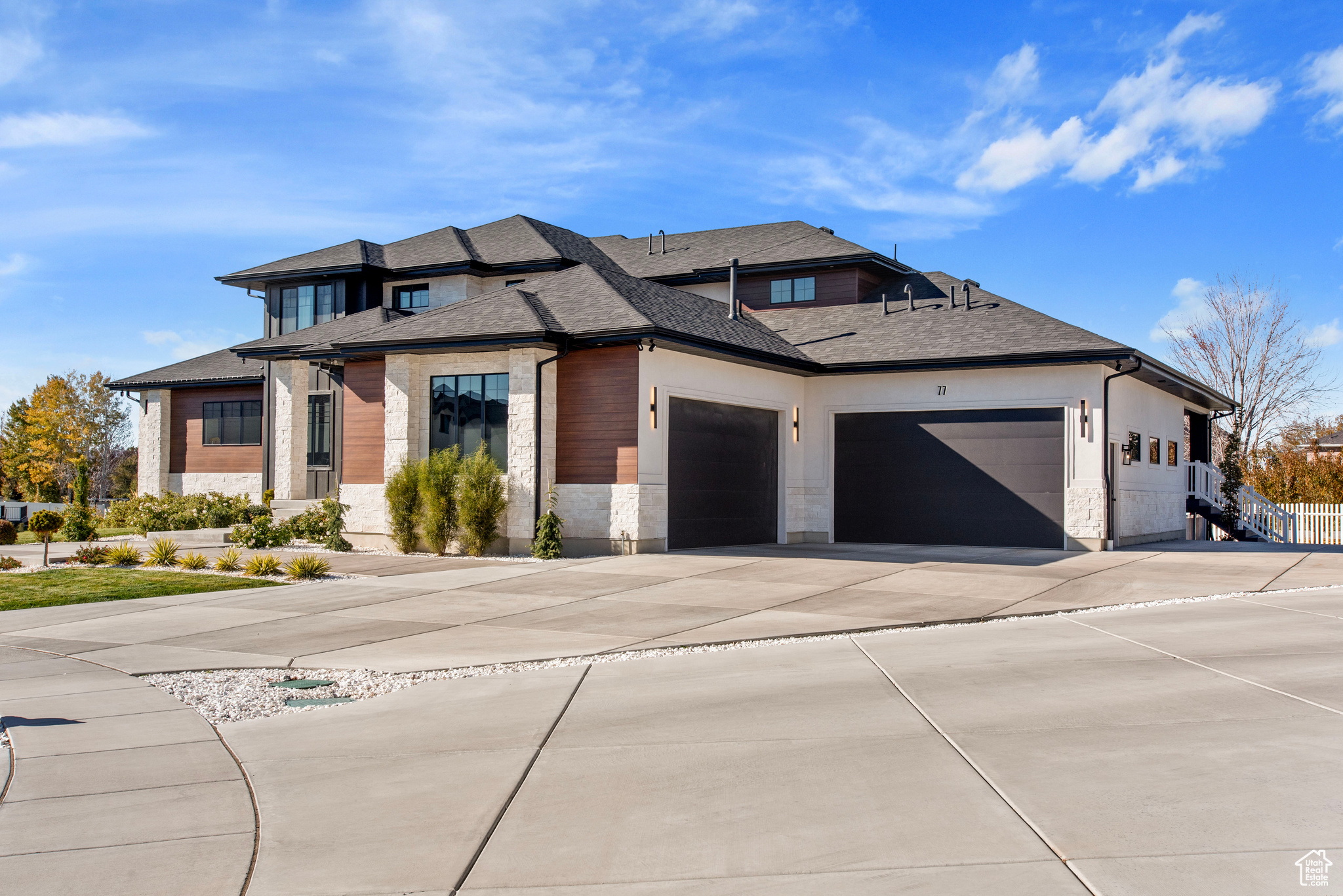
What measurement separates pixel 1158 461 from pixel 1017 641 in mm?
18228

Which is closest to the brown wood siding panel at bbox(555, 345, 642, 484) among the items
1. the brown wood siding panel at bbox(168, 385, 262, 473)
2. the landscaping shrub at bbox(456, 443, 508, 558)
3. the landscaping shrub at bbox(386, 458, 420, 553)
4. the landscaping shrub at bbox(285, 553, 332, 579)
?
the landscaping shrub at bbox(456, 443, 508, 558)

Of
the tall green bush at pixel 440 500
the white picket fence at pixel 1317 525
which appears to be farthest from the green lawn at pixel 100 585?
the white picket fence at pixel 1317 525

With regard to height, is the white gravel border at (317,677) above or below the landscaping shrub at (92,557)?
below

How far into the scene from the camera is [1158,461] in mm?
24984

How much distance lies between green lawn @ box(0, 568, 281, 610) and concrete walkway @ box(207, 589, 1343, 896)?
7.73 meters

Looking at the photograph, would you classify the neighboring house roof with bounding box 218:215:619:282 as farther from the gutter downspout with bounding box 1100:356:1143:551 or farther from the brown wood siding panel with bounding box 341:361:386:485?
the gutter downspout with bounding box 1100:356:1143:551

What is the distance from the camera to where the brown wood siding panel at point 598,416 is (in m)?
18.2

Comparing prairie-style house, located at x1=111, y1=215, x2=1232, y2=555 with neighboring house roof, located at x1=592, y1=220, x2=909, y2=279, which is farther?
neighboring house roof, located at x1=592, y1=220, x2=909, y2=279

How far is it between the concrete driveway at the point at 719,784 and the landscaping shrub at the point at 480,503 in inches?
389

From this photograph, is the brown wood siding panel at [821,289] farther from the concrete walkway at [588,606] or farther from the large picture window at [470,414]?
the large picture window at [470,414]

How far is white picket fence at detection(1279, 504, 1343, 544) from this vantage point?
1048 inches

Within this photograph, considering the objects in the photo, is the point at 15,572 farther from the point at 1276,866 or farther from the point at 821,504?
the point at 1276,866

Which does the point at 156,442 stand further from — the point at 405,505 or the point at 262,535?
the point at 405,505

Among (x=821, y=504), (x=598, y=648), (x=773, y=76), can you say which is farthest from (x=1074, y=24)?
(x=598, y=648)
